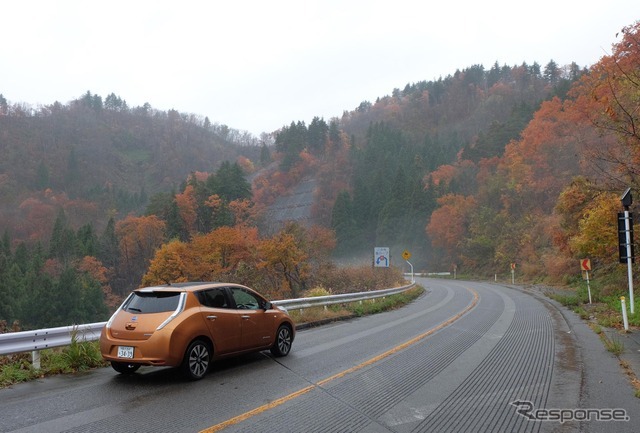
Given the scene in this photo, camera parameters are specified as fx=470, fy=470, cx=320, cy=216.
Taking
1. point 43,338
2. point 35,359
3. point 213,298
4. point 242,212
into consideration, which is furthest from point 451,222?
point 35,359

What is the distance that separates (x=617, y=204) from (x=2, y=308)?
5956 cm

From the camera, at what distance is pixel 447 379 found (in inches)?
301

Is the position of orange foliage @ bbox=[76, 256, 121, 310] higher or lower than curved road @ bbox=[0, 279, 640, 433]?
lower

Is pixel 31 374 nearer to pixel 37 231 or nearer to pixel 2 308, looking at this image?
pixel 2 308

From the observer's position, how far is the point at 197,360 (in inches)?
294

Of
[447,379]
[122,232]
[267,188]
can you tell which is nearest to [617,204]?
[447,379]

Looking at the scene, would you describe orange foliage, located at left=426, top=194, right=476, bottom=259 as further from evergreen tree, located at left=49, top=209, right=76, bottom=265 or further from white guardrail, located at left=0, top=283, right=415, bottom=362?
white guardrail, located at left=0, top=283, right=415, bottom=362

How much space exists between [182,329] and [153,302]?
0.80m

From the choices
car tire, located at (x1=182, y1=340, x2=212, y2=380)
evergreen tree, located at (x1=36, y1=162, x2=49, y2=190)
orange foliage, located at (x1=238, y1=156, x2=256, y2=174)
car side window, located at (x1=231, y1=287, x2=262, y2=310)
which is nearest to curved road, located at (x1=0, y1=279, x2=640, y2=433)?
car tire, located at (x1=182, y1=340, x2=212, y2=380)

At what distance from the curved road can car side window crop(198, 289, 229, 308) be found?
114 centimetres

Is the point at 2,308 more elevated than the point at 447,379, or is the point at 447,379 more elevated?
the point at 447,379

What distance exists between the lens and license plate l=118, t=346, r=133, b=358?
714cm

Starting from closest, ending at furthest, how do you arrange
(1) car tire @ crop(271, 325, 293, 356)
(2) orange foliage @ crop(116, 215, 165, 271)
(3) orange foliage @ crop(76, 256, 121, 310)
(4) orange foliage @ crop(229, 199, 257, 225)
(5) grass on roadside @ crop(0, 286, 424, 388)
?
1. (5) grass on roadside @ crop(0, 286, 424, 388)
2. (1) car tire @ crop(271, 325, 293, 356)
3. (3) orange foliage @ crop(76, 256, 121, 310)
4. (2) orange foliage @ crop(116, 215, 165, 271)
5. (4) orange foliage @ crop(229, 199, 257, 225)

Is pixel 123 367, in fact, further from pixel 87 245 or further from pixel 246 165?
pixel 246 165
